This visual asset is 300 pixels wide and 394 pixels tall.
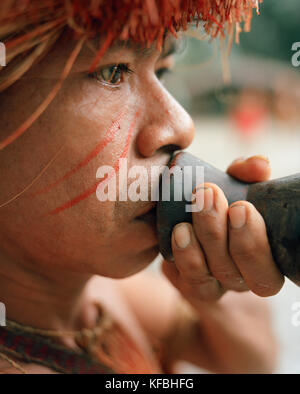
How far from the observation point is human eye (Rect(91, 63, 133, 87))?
2.18 feet

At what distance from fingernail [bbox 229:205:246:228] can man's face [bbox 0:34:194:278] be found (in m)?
0.15

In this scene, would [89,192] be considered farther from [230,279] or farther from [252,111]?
[252,111]

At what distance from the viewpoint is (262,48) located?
866 centimetres

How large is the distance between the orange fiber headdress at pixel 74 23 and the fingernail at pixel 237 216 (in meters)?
0.28

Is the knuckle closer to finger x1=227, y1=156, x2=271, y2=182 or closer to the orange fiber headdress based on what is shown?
finger x1=227, y1=156, x2=271, y2=182

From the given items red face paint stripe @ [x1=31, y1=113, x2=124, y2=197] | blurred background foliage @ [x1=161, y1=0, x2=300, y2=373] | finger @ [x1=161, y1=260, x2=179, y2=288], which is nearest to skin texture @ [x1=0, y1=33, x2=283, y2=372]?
red face paint stripe @ [x1=31, y1=113, x2=124, y2=197]

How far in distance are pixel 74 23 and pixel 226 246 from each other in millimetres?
393

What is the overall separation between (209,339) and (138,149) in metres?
0.66

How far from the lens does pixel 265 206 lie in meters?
0.66

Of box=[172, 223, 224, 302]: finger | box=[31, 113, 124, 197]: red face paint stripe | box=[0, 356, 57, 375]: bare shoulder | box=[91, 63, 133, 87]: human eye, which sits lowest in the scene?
box=[0, 356, 57, 375]: bare shoulder

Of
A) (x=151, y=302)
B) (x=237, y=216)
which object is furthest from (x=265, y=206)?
(x=151, y=302)
